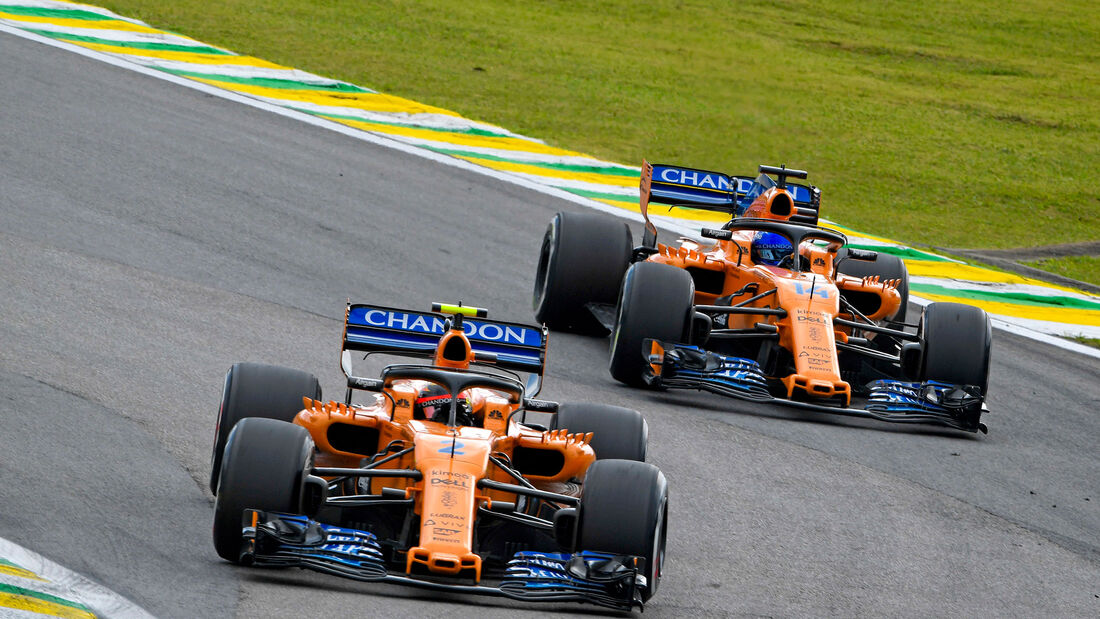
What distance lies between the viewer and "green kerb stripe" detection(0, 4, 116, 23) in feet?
69.3

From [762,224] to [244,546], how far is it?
6.58 metres

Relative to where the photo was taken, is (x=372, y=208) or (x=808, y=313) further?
(x=372, y=208)

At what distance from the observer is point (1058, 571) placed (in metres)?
8.96

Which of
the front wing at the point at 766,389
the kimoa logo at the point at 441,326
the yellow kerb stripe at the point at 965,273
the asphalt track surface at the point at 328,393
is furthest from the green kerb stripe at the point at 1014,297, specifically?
the kimoa logo at the point at 441,326

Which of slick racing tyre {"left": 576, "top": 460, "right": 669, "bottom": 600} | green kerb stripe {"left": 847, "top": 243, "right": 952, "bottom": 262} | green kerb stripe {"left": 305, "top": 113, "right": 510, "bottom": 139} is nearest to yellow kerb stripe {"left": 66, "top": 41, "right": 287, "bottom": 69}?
green kerb stripe {"left": 305, "top": 113, "right": 510, "bottom": 139}

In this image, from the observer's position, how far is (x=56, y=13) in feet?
70.0

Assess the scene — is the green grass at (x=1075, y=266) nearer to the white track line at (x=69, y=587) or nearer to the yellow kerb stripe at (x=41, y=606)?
the white track line at (x=69, y=587)

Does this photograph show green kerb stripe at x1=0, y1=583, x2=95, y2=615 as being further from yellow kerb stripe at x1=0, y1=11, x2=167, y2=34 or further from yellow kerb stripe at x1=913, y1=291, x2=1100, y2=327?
yellow kerb stripe at x1=0, y1=11, x2=167, y2=34

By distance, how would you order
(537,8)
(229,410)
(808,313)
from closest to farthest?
(229,410)
(808,313)
(537,8)

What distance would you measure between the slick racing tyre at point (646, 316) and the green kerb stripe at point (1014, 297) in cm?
558

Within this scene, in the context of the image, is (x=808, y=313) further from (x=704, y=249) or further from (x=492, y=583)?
(x=492, y=583)

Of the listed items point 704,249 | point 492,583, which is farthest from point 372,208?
point 492,583

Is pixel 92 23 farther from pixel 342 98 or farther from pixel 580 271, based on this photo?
pixel 580 271

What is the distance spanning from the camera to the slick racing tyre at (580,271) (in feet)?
43.6
